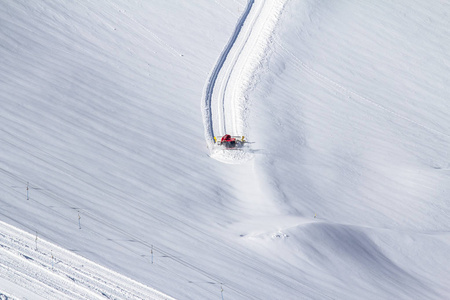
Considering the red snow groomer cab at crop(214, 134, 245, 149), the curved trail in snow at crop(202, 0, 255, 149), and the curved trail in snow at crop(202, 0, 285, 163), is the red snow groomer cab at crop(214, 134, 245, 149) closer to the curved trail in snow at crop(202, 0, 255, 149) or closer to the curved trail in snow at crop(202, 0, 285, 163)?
the curved trail in snow at crop(202, 0, 285, 163)

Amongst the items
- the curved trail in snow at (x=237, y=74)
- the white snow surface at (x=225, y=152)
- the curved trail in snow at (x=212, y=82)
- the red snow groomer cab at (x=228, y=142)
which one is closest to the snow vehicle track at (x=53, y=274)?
the white snow surface at (x=225, y=152)

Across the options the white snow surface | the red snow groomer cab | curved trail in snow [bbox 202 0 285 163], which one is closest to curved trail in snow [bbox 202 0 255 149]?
curved trail in snow [bbox 202 0 285 163]

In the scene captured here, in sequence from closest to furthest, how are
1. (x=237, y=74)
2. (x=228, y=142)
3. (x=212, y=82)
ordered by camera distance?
(x=228, y=142) < (x=212, y=82) < (x=237, y=74)

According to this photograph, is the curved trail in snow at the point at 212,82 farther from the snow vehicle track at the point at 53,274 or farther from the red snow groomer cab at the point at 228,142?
the snow vehicle track at the point at 53,274

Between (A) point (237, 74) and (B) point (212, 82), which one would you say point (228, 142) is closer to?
(B) point (212, 82)

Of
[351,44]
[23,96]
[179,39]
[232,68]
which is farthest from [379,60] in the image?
[23,96]

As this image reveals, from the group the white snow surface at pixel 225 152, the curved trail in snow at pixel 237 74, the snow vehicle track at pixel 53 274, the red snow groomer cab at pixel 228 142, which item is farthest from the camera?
the curved trail in snow at pixel 237 74

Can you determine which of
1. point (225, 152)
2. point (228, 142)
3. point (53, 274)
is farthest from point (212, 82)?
point (53, 274)
